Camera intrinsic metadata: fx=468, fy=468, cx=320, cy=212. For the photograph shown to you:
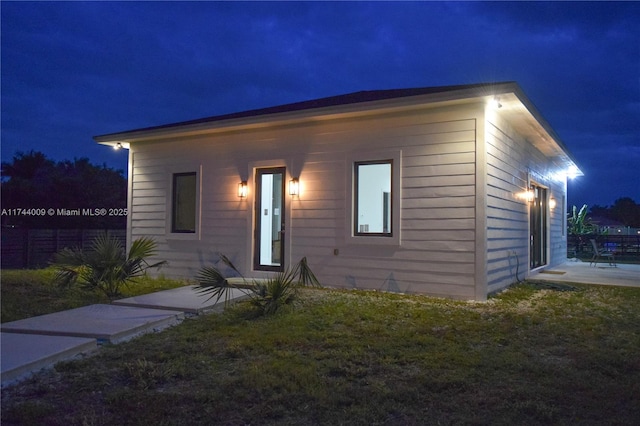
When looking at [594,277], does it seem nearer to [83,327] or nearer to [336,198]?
[336,198]

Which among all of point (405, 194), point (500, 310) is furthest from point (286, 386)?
point (405, 194)

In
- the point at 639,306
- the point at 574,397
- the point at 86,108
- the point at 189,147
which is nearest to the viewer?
the point at 574,397

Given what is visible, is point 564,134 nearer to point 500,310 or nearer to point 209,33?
point 209,33

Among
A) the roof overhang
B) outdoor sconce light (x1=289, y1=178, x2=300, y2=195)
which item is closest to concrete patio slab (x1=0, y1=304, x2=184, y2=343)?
outdoor sconce light (x1=289, y1=178, x2=300, y2=195)

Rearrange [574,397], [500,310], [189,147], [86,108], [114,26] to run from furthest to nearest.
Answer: [86,108] → [114,26] → [189,147] → [500,310] → [574,397]

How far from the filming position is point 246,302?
6699 mm

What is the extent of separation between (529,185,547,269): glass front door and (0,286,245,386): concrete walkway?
23.8ft

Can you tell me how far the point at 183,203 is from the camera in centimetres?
1016

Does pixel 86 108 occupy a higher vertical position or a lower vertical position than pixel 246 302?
higher

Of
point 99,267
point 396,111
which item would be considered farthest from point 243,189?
point 396,111

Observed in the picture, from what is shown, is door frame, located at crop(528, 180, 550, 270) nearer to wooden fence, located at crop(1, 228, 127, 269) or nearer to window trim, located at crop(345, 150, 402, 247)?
window trim, located at crop(345, 150, 402, 247)

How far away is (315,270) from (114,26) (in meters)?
21.0

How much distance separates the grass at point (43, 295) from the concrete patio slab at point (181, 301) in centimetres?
43

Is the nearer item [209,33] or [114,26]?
[114,26]
